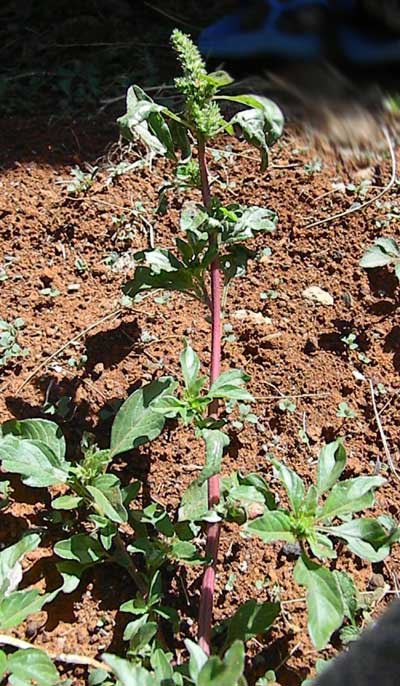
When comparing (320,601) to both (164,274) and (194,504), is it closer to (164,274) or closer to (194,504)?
(194,504)

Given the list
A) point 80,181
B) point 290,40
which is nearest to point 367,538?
point 290,40

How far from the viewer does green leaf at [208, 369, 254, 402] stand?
170 centimetres

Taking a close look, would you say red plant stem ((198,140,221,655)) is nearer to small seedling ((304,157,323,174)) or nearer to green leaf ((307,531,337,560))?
green leaf ((307,531,337,560))

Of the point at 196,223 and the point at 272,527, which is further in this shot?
the point at 196,223

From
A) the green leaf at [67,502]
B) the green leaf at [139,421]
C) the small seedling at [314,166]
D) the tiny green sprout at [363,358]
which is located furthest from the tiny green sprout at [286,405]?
the small seedling at [314,166]

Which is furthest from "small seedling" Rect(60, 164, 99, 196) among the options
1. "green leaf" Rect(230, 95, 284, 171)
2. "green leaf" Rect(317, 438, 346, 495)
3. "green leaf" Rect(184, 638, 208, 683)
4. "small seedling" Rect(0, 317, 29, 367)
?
"green leaf" Rect(184, 638, 208, 683)

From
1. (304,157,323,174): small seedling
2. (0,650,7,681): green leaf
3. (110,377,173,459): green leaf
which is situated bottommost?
(0,650,7,681): green leaf

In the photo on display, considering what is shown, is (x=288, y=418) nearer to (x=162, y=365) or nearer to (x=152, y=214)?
(x=162, y=365)

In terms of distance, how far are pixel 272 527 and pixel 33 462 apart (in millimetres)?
507

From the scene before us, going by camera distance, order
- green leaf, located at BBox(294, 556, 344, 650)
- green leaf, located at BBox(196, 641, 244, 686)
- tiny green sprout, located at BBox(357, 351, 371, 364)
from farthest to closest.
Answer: tiny green sprout, located at BBox(357, 351, 371, 364)
green leaf, located at BBox(294, 556, 344, 650)
green leaf, located at BBox(196, 641, 244, 686)

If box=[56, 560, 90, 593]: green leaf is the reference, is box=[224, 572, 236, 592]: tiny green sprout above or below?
below

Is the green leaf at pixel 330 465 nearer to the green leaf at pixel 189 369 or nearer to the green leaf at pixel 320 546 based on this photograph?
the green leaf at pixel 320 546

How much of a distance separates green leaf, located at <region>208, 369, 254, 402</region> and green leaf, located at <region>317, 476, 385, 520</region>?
0.79ft

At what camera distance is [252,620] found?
1.66 m
